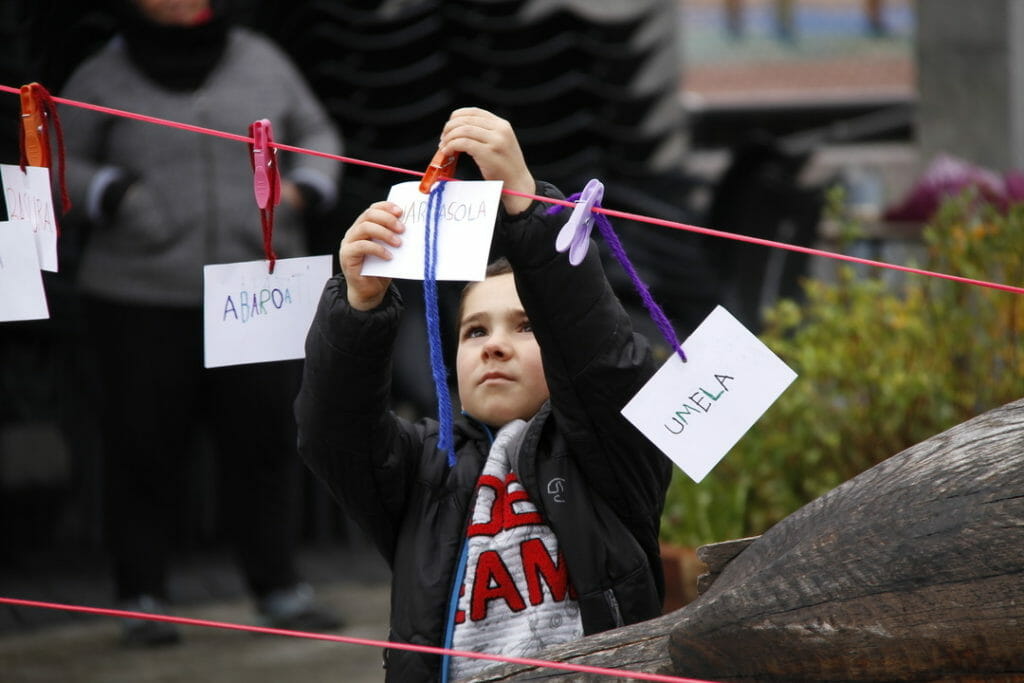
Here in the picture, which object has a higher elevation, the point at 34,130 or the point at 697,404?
the point at 34,130

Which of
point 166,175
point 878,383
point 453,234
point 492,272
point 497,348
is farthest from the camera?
point 166,175

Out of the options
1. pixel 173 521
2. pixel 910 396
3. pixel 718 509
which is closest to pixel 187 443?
pixel 173 521

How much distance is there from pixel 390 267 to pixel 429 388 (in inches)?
120

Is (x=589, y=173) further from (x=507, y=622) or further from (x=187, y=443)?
(x=507, y=622)

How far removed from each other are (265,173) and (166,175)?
85.1 inches

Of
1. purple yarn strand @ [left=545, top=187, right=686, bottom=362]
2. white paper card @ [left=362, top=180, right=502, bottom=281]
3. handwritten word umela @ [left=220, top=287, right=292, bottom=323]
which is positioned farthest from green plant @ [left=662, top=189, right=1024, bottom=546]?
white paper card @ [left=362, top=180, right=502, bottom=281]

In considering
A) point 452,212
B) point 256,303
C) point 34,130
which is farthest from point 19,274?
point 452,212

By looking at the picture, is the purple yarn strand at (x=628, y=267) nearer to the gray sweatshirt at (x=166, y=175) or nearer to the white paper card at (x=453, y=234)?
the white paper card at (x=453, y=234)

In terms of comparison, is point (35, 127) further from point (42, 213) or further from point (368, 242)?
point (368, 242)

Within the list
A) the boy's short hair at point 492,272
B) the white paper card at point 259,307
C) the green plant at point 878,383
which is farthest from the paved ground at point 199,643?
the white paper card at point 259,307

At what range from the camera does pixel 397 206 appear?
1945 millimetres

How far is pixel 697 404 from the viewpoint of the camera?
190 cm

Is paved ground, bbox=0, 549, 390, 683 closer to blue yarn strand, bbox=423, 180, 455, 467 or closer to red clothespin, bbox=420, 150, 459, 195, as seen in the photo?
blue yarn strand, bbox=423, 180, 455, 467

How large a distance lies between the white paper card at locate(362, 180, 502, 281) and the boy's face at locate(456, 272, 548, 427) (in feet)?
1.06
